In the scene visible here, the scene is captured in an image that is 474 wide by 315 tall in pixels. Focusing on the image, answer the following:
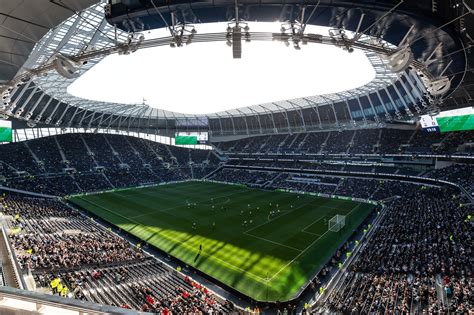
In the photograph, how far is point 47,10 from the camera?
10266mm

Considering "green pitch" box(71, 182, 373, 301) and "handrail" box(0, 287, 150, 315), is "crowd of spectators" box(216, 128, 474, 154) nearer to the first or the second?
"green pitch" box(71, 182, 373, 301)

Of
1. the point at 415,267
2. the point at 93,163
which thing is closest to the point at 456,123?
the point at 415,267

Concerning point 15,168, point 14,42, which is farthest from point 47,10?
point 15,168

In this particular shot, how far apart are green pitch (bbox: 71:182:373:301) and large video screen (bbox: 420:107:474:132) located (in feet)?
53.6

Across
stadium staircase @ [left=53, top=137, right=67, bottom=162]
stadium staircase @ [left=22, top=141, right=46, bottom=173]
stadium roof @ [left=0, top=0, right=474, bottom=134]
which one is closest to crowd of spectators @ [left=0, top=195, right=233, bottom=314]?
stadium roof @ [left=0, top=0, right=474, bottom=134]

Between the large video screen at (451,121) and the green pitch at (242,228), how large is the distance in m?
16.3

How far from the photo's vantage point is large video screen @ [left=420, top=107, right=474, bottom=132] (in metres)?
38.4

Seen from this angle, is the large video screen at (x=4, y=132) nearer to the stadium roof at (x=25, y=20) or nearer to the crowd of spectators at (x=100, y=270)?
the crowd of spectators at (x=100, y=270)

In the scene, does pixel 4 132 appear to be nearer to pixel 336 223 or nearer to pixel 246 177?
pixel 246 177

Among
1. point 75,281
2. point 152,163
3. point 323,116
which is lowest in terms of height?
point 75,281

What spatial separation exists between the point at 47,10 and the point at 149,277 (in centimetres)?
1897

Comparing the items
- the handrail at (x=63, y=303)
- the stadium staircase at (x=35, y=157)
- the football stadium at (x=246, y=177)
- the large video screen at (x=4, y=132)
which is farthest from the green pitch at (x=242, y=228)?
the handrail at (x=63, y=303)

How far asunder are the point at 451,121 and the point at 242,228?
111 ft

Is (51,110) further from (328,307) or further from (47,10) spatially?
(328,307)
